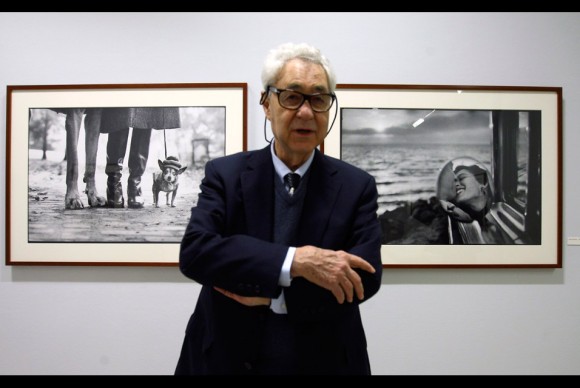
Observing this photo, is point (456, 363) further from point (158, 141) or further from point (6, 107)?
point (6, 107)

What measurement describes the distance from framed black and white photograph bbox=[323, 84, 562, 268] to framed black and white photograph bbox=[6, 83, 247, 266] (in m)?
0.80

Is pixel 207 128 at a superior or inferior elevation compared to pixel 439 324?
superior

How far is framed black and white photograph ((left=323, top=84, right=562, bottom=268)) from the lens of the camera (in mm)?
2365

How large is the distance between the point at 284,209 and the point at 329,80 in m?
0.39

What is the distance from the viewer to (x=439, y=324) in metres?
2.40

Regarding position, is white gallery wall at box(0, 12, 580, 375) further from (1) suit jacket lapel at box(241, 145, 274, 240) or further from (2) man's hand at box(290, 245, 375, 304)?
(2) man's hand at box(290, 245, 375, 304)

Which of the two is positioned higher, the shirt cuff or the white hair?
the white hair

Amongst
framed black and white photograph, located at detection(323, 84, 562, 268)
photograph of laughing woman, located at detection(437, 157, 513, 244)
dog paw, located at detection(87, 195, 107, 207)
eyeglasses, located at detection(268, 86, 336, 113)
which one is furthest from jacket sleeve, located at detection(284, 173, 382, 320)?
dog paw, located at detection(87, 195, 107, 207)

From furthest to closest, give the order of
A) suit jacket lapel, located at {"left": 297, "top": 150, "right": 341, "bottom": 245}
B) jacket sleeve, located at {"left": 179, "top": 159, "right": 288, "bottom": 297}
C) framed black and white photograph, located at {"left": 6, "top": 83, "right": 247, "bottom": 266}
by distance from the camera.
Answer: framed black and white photograph, located at {"left": 6, "top": 83, "right": 247, "bottom": 266}, suit jacket lapel, located at {"left": 297, "top": 150, "right": 341, "bottom": 245}, jacket sleeve, located at {"left": 179, "top": 159, "right": 288, "bottom": 297}

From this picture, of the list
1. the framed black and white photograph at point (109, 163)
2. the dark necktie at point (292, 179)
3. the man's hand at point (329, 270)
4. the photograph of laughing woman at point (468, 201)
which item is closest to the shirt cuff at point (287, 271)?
the man's hand at point (329, 270)

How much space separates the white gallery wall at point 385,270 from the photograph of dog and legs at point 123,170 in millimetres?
194

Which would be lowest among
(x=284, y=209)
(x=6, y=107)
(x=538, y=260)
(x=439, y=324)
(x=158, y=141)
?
(x=439, y=324)

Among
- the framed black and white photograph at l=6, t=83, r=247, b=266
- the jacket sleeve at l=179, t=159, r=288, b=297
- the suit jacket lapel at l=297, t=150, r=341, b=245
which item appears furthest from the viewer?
the framed black and white photograph at l=6, t=83, r=247, b=266

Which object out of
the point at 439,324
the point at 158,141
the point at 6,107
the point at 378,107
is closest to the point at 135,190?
the point at 158,141
